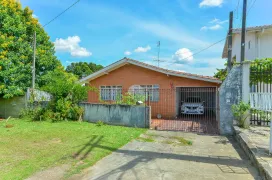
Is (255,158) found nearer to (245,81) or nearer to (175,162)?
(175,162)

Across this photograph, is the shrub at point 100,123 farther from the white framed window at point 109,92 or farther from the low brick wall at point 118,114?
the white framed window at point 109,92

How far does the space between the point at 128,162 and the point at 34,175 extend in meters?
2.26

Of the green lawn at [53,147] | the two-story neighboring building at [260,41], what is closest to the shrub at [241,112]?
the green lawn at [53,147]

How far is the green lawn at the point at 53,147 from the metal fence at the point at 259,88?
15.8 ft

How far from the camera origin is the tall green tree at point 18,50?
1295cm

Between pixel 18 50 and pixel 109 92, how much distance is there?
23.5 feet

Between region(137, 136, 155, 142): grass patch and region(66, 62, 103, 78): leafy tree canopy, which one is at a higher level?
region(66, 62, 103, 78): leafy tree canopy

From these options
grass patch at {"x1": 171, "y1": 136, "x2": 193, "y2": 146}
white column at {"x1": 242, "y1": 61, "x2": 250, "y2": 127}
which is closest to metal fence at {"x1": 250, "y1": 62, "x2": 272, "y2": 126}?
white column at {"x1": 242, "y1": 61, "x2": 250, "y2": 127}

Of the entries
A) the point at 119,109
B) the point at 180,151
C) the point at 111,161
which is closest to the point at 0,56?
the point at 119,109

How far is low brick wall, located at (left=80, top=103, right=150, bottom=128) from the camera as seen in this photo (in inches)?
398

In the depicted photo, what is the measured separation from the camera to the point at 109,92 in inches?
627

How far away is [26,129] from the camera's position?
9453 millimetres

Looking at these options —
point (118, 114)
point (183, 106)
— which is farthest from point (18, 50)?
point (183, 106)

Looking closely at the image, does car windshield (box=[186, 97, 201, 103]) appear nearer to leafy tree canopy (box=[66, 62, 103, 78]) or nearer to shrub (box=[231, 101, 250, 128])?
shrub (box=[231, 101, 250, 128])
